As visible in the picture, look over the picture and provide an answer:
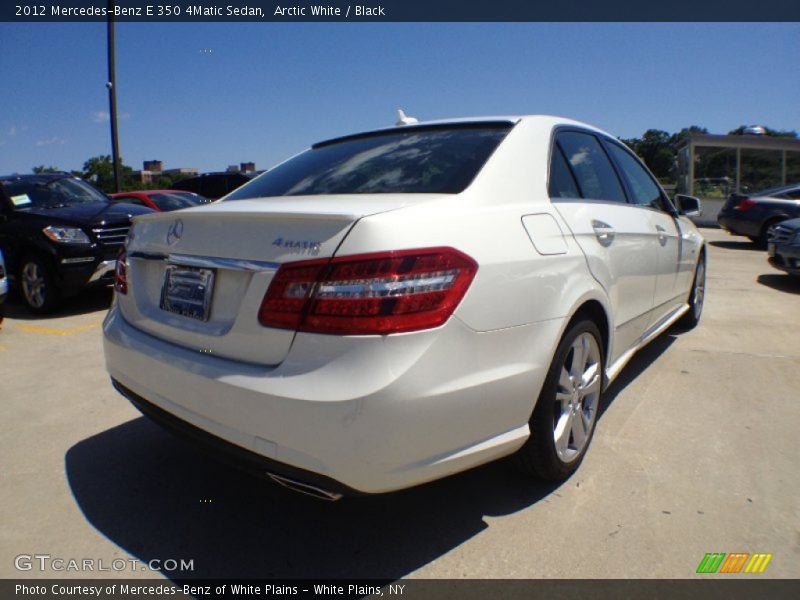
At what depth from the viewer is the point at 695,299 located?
4988mm

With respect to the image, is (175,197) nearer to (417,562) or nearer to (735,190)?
(417,562)

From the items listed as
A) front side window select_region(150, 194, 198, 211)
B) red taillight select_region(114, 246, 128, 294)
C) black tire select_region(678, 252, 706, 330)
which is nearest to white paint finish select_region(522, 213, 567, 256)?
red taillight select_region(114, 246, 128, 294)

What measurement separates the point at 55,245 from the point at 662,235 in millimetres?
5591

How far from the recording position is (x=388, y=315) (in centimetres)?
167

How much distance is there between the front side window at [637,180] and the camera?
353cm

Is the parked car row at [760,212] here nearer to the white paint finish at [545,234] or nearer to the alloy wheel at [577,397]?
the alloy wheel at [577,397]

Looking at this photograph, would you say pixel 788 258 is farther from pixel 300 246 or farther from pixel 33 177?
pixel 33 177

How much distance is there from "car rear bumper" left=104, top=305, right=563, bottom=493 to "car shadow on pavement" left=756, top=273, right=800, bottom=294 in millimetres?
6868

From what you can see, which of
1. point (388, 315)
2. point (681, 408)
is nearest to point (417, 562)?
point (388, 315)

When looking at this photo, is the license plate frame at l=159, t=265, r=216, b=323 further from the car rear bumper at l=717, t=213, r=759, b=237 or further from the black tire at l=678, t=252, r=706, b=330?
the car rear bumper at l=717, t=213, r=759, b=237

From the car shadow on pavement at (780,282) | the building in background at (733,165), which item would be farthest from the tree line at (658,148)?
the car shadow on pavement at (780,282)

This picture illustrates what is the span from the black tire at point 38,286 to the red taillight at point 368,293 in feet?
17.0

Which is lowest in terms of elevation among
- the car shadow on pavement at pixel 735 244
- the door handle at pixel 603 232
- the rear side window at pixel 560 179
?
the car shadow on pavement at pixel 735 244

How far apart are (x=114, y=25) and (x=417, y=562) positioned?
1434 centimetres
